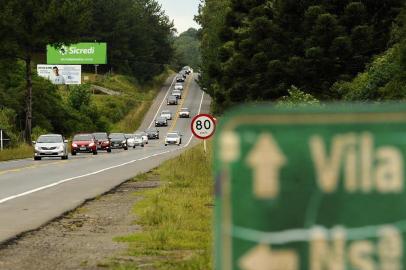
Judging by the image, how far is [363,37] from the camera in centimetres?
4438

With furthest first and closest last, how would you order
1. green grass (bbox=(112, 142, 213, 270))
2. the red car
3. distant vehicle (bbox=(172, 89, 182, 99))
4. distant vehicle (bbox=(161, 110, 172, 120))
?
distant vehicle (bbox=(172, 89, 182, 99)) → distant vehicle (bbox=(161, 110, 172, 120)) → the red car → green grass (bbox=(112, 142, 213, 270))

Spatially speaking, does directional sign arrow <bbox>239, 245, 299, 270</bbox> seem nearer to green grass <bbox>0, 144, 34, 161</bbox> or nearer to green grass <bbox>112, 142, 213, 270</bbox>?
green grass <bbox>112, 142, 213, 270</bbox>

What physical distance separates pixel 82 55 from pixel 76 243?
10506cm

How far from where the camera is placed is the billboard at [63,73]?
11044 centimetres

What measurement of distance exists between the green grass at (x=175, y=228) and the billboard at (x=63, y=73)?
90431 millimetres

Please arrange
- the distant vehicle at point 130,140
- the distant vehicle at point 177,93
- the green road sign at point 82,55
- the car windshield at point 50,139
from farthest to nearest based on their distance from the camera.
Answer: the distant vehicle at point 177,93
the green road sign at point 82,55
the distant vehicle at point 130,140
the car windshield at point 50,139

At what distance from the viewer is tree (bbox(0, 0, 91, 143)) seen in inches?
2144

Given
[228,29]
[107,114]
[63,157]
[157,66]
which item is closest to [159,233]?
[63,157]

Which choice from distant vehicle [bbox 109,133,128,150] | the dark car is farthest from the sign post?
the dark car

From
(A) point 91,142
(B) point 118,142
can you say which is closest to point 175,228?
(A) point 91,142

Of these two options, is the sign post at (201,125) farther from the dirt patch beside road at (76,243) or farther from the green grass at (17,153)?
the green grass at (17,153)

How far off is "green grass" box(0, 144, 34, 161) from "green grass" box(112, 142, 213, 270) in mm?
25812

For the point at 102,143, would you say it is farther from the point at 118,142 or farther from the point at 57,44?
the point at 57,44

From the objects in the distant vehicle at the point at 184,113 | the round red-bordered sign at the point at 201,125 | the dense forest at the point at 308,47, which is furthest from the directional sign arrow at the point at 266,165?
the distant vehicle at the point at 184,113
